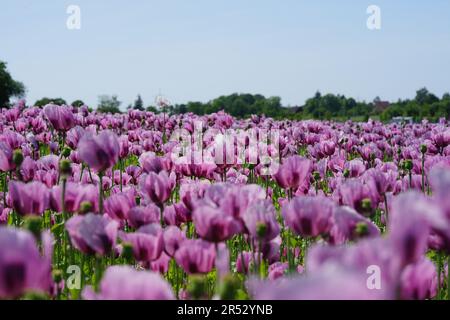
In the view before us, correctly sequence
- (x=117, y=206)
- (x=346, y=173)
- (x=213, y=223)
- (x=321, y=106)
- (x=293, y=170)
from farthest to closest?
(x=321, y=106)
(x=346, y=173)
(x=293, y=170)
(x=117, y=206)
(x=213, y=223)

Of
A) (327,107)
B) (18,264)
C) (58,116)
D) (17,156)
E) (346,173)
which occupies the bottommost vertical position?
(346,173)

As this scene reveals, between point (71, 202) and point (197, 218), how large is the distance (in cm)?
104

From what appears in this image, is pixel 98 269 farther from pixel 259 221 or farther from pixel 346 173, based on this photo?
pixel 346 173

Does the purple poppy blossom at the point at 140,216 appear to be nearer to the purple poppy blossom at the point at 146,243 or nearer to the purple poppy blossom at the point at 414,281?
the purple poppy blossom at the point at 146,243

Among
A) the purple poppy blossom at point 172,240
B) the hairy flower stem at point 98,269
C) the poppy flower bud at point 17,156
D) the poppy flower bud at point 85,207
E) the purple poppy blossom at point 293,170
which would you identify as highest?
the poppy flower bud at point 17,156

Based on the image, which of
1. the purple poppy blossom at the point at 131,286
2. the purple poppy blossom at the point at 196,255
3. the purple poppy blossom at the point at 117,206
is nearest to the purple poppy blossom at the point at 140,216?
the purple poppy blossom at the point at 117,206

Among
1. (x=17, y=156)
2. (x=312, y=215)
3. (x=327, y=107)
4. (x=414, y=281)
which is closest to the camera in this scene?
(x=414, y=281)

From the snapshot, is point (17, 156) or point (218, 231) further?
point (17, 156)

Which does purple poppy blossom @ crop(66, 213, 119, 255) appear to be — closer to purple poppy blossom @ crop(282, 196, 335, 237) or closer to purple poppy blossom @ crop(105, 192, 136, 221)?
purple poppy blossom @ crop(105, 192, 136, 221)

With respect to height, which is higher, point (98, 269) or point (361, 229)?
point (361, 229)

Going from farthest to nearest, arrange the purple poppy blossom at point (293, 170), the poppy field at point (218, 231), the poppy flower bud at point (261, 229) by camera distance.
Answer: the purple poppy blossom at point (293, 170), the poppy flower bud at point (261, 229), the poppy field at point (218, 231)

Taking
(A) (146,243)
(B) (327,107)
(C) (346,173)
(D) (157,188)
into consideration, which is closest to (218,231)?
(A) (146,243)

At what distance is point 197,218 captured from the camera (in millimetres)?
2152

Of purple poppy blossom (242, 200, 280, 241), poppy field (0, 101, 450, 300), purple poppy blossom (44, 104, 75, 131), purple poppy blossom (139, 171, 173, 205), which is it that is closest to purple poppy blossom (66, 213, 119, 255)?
poppy field (0, 101, 450, 300)
